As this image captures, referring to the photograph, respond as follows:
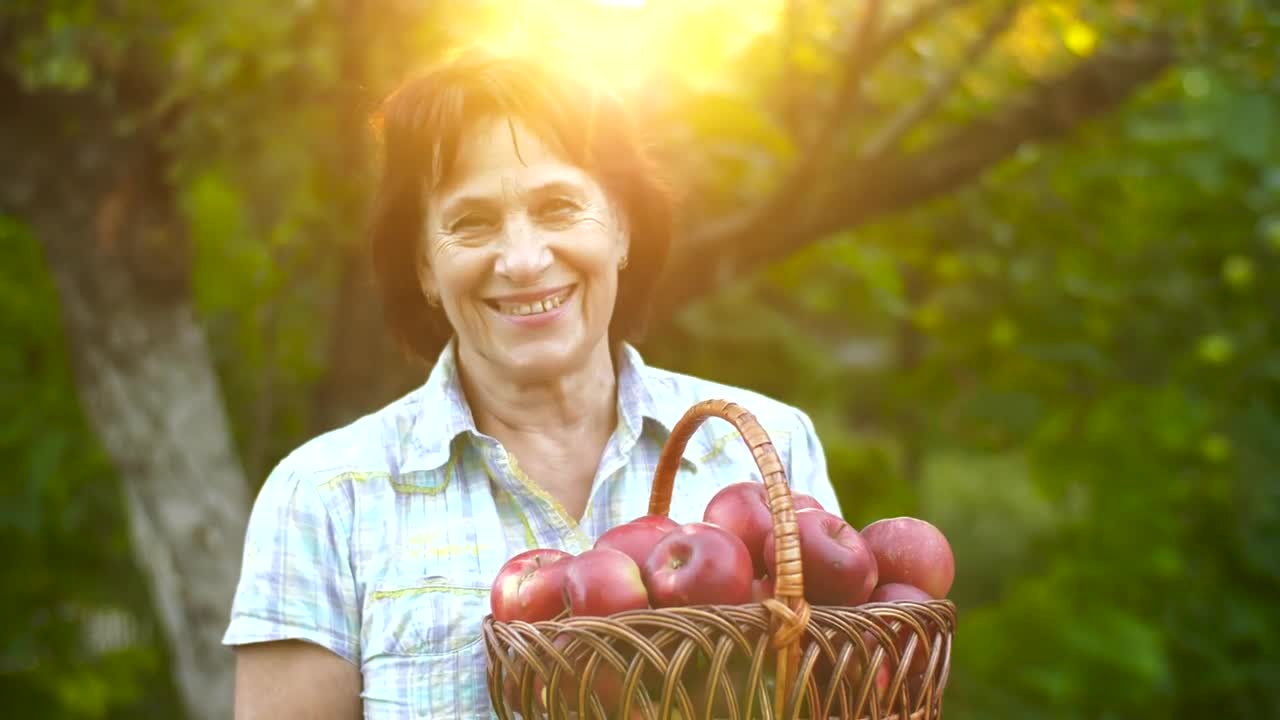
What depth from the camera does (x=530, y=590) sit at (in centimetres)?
180

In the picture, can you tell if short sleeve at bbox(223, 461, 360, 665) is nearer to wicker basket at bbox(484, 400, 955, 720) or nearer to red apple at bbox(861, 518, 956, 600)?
wicker basket at bbox(484, 400, 955, 720)

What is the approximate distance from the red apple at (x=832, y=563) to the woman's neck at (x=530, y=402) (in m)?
0.66

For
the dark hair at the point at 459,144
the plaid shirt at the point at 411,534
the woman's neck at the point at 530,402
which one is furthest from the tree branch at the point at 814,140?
the plaid shirt at the point at 411,534

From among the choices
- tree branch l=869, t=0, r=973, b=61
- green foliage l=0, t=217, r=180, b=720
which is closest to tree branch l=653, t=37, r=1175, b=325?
tree branch l=869, t=0, r=973, b=61

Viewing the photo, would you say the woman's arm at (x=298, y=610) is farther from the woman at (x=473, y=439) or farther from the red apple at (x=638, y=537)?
the red apple at (x=638, y=537)

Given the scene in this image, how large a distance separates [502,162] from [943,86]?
2.44 metres

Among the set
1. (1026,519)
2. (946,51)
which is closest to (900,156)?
(946,51)

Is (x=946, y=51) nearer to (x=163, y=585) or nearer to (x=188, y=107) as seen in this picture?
(x=188, y=107)

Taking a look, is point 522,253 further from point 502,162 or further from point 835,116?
point 835,116

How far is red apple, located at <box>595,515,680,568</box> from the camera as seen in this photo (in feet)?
6.01

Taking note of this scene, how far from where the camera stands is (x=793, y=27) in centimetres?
377

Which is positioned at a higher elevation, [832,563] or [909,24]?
[909,24]

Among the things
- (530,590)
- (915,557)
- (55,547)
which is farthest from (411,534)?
(55,547)

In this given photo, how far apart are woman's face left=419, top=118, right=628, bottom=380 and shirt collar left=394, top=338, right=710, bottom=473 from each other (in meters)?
0.11
